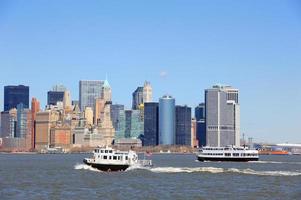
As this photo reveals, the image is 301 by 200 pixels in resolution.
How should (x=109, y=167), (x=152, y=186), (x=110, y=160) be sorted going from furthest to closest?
1. (x=110, y=160)
2. (x=109, y=167)
3. (x=152, y=186)

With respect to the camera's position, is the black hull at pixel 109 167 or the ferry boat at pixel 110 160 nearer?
the black hull at pixel 109 167

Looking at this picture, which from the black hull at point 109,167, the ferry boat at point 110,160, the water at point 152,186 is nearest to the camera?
the water at point 152,186

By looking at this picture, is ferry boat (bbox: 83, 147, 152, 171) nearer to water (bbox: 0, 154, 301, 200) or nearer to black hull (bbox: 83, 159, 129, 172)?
black hull (bbox: 83, 159, 129, 172)

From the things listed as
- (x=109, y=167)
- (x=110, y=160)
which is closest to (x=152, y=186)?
(x=109, y=167)

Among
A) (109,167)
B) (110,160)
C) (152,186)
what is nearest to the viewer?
(152,186)

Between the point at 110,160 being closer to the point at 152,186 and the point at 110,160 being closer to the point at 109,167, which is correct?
the point at 109,167

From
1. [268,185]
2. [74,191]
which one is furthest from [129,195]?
[268,185]

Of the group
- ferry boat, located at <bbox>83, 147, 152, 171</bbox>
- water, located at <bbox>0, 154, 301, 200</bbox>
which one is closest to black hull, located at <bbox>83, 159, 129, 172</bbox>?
ferry boat, located at <bbox>83, 147, 152, 171</bbox>

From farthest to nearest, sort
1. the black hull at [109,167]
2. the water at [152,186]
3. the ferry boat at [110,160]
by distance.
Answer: the ferry boat at [110,160]
the black hull at [109,167]
the water at [152,186]

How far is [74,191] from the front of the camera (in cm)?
8706

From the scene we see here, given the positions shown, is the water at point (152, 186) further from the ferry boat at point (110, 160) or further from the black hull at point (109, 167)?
the ferry boat at point (110, 160)

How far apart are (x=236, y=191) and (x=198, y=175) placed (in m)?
32.4

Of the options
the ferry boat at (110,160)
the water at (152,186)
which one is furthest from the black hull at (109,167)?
the water at (152,186)

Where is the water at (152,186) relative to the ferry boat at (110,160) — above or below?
below
